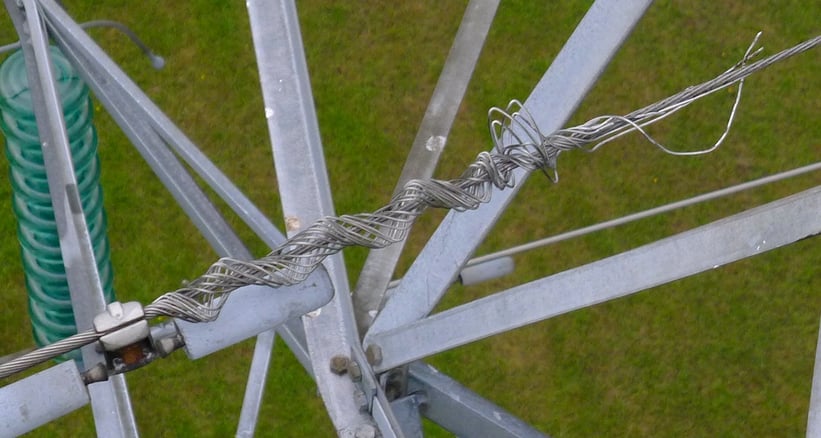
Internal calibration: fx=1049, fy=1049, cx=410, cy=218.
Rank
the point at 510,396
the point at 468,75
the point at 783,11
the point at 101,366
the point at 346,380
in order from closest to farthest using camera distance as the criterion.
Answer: the point at 101,366 → the point at 346,380 → the point at 468,75 → the point at 510,396 → the point at 783,11

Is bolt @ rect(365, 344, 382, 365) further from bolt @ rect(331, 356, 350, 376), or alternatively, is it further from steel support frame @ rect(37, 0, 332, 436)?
steel support frame @ rect(37, 0, 332, 436)

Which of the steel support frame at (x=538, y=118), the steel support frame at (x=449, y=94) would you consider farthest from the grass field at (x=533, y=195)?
the steel support frame at (x=538, y=118)

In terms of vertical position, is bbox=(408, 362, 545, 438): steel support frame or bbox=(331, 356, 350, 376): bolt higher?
bbox=(331, 356, 350, 376): bolt

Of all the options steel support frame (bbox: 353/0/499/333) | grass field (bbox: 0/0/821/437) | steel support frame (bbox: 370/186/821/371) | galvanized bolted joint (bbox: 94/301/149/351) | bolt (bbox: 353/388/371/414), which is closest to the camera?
galvanized bolted joint (bbox: 94/301/149/351)

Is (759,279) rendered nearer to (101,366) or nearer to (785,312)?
(785,312)

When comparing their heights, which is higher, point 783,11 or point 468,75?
point 783,11

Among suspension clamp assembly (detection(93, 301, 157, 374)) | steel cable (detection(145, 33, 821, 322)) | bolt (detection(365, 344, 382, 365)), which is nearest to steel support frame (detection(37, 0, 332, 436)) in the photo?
bolt (detection(365, 344, 382, 365))

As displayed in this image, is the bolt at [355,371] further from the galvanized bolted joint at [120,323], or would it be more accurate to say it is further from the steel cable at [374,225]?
the galvanized bolted joint at [120,323]

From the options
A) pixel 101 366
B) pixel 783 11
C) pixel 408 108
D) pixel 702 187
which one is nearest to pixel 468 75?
pixel 101 366
